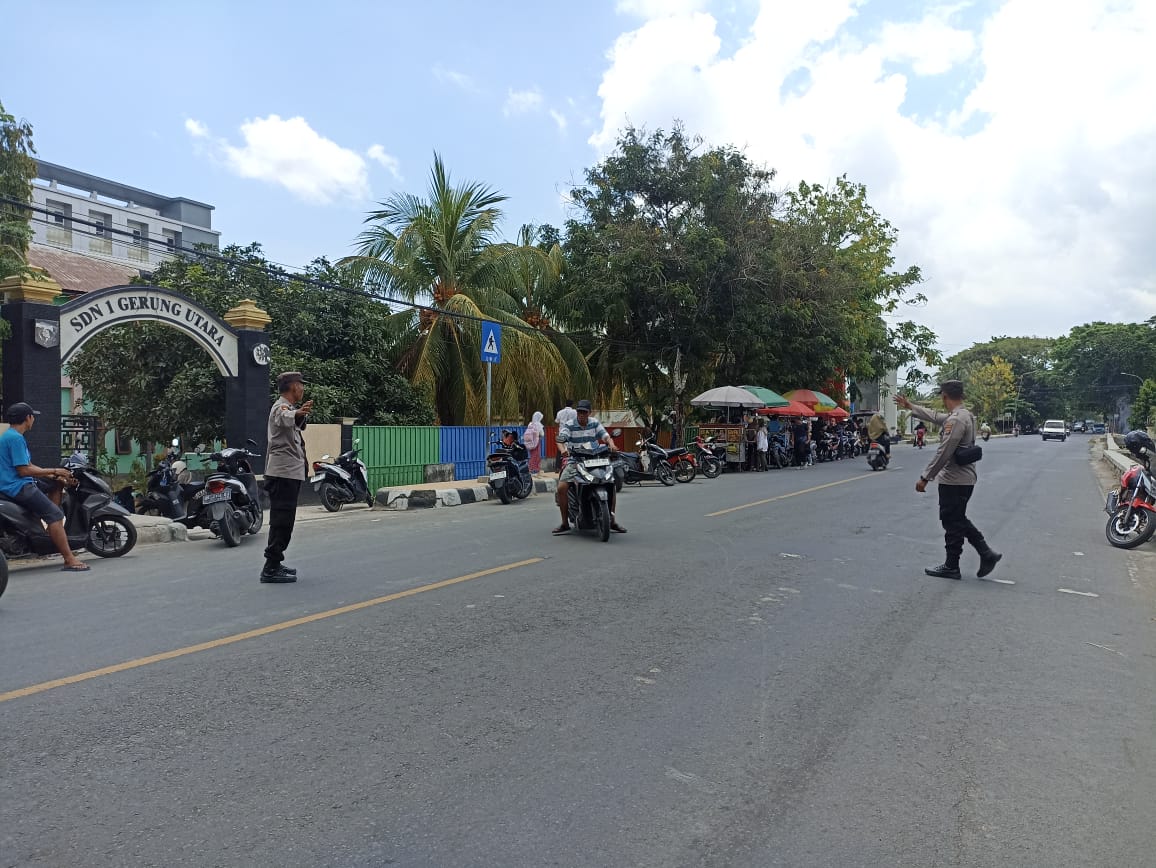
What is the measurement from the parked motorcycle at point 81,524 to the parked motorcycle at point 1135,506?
38.8ft

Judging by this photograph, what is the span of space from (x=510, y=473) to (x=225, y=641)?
10.3 meters

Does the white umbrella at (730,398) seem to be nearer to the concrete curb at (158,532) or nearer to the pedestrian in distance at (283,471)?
the concrete curb at (158,532)

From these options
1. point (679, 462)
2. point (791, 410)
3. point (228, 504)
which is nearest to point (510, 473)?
point (679, 462)

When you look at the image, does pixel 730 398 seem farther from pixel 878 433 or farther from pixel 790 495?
pixel 790 495

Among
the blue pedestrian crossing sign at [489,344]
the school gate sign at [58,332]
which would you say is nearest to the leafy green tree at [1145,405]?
the blue pedestrian crossing sign at [489,344]

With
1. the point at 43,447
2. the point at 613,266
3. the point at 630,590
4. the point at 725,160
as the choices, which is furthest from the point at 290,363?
the point at 725,160

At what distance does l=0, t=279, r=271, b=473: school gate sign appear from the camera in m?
11.9

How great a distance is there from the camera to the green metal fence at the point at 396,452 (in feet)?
56.9

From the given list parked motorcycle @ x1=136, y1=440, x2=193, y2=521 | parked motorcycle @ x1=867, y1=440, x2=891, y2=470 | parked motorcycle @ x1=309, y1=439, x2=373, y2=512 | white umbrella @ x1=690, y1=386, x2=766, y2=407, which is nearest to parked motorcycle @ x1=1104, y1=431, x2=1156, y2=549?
parked motorcycle @ x1=309, y1=439, x2=373, y2=512

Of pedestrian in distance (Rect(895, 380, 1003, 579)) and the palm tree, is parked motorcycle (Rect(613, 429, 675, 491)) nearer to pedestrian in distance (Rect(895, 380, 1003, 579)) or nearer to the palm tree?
the palm tree

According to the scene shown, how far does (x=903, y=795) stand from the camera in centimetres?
347

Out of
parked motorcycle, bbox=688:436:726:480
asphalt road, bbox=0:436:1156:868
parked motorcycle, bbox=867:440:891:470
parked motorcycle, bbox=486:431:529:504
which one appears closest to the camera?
asphalt road, bbox=0:436:1156:868

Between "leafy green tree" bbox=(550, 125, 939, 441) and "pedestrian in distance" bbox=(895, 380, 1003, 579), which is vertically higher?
"leafy green tree" bbox=(550, 125, 939, 441)

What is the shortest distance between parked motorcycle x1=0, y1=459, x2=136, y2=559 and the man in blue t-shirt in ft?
0.32
